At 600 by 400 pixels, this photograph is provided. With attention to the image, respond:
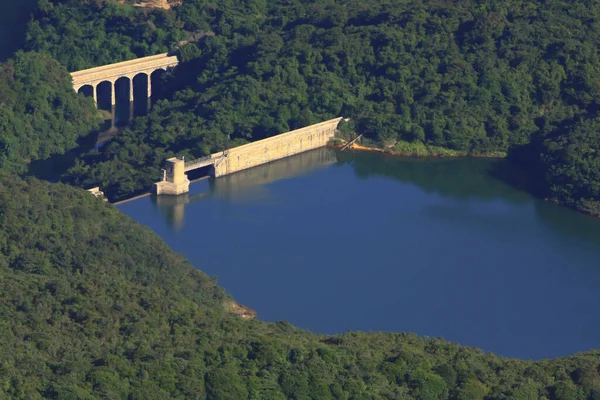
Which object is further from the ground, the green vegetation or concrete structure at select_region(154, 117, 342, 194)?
concrete structure at select_region(154, 117, 342, 194)

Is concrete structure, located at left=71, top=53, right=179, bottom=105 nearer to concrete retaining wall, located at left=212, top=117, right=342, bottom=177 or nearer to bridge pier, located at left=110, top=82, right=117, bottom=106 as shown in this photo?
bridge pier, located at left=110, top=82, right=117, bottom=106

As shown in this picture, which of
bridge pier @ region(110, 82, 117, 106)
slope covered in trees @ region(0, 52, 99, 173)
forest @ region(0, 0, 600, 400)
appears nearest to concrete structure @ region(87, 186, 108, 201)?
forest @ region(0, 0, 600, 400)

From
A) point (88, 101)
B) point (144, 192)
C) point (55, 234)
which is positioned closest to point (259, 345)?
point (55, 234)

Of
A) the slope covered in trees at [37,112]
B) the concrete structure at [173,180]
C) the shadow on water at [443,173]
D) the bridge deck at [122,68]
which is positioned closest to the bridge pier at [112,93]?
the bridge deck at [122,68]

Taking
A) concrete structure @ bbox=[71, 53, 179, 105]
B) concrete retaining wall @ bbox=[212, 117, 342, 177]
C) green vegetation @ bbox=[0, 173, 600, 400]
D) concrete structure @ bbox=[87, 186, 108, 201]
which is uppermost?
concrete structure @ bbox=[71, 53, 179, 105]

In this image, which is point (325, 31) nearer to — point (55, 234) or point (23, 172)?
point (23, 172)

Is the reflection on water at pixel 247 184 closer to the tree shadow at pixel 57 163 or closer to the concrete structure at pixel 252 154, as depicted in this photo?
the concrete structure at pixel 252 154

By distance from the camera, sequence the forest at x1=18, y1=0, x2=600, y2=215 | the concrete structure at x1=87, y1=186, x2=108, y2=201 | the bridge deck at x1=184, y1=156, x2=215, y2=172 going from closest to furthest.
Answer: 1. the concrete structure at x1=87, y1=186, x2=108, y2=201
2. the bridge deck at x1=184, y1=156, x2=215, y2=172
3. the forest at x1=18, y1=0, x2=600, y2=215

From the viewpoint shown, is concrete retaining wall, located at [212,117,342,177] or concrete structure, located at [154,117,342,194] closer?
concrete structure, located at [154,117,342,194]
